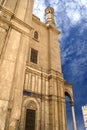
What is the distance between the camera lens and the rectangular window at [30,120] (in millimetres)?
9152

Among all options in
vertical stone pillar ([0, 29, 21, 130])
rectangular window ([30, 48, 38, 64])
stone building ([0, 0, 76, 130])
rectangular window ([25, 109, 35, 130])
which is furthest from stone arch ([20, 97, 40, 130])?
vertical stone pillar ([0, 29, 21, 130])

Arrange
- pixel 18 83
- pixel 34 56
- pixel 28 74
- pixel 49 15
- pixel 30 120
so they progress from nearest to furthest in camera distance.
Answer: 1. pixel 18 83
2. pixel 30 120
3. pixel 28 74
4. pixel 34 56
5. pixel 49 15

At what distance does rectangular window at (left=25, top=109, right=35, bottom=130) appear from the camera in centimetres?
915

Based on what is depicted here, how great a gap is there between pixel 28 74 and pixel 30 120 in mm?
3838

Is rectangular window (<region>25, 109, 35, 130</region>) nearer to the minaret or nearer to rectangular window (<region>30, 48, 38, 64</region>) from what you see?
rectangular window (<region>30, 48, 38, 64</region>)

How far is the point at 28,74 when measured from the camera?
11.3 m

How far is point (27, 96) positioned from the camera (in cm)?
1019

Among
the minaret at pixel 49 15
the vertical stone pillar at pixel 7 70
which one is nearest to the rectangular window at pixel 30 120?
the vertical stone pillar at pixel 7 70

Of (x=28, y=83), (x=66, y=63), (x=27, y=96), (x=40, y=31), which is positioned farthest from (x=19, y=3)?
(x=66, y=63)

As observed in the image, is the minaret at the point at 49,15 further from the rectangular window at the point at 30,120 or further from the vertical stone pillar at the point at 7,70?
the vertical stone pillar at the point at 7,70

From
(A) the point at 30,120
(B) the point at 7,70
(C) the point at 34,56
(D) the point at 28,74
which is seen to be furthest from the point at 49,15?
(B) the point at 7,70

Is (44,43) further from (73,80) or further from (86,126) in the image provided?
(73,80)

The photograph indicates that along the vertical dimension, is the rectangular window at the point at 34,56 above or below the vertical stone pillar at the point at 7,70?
above

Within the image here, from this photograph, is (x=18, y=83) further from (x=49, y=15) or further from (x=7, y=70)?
(x=49, y=15)
